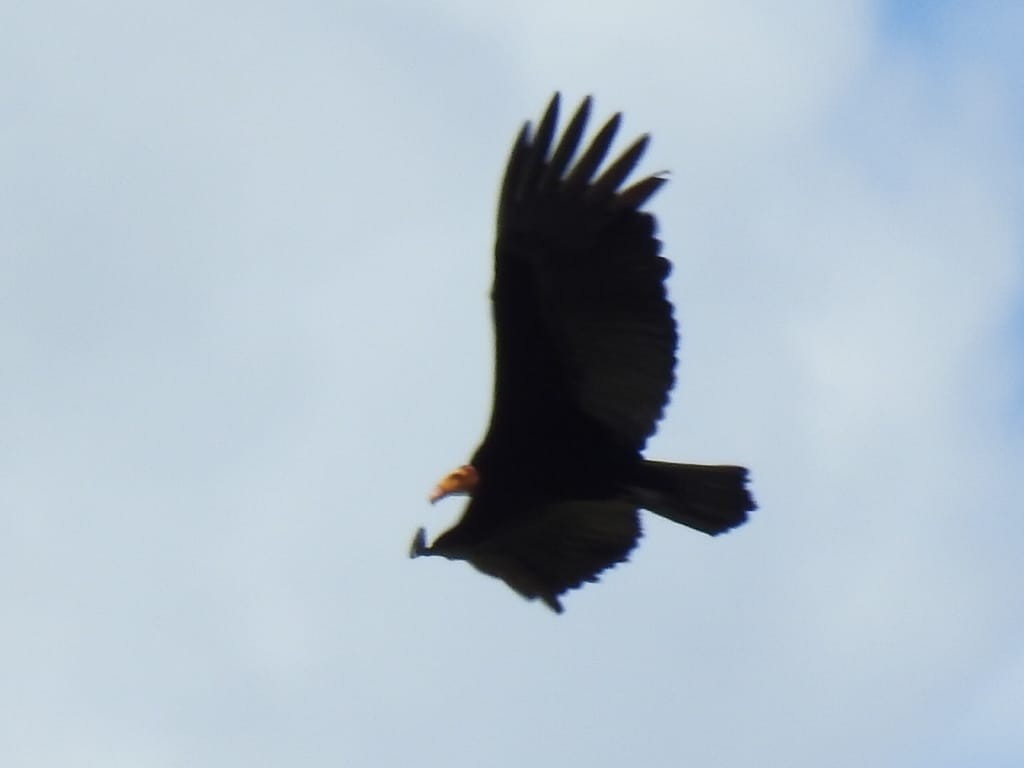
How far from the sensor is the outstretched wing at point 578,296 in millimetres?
28109

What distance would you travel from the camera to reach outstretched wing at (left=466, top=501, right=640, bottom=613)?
2834cm

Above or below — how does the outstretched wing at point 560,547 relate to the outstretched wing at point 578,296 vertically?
below

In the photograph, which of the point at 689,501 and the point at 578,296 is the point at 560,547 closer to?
the point at 689,501

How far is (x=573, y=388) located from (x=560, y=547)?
0.86 meters

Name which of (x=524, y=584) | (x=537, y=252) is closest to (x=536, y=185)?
(x=537, y=252)

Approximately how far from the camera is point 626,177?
28.1 m

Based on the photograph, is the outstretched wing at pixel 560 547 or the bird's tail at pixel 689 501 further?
the bird's tail at pixel 689 501

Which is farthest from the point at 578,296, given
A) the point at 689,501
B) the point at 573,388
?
the point at 689,501

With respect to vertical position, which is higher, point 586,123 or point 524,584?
point 586,123

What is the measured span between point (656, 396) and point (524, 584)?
50.2 inches

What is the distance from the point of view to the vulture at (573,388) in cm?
2814

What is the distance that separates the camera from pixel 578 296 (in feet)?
93.0

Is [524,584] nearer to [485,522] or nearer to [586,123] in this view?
[485,522]

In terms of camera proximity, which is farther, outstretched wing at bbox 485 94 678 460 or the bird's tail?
the bird's tail
